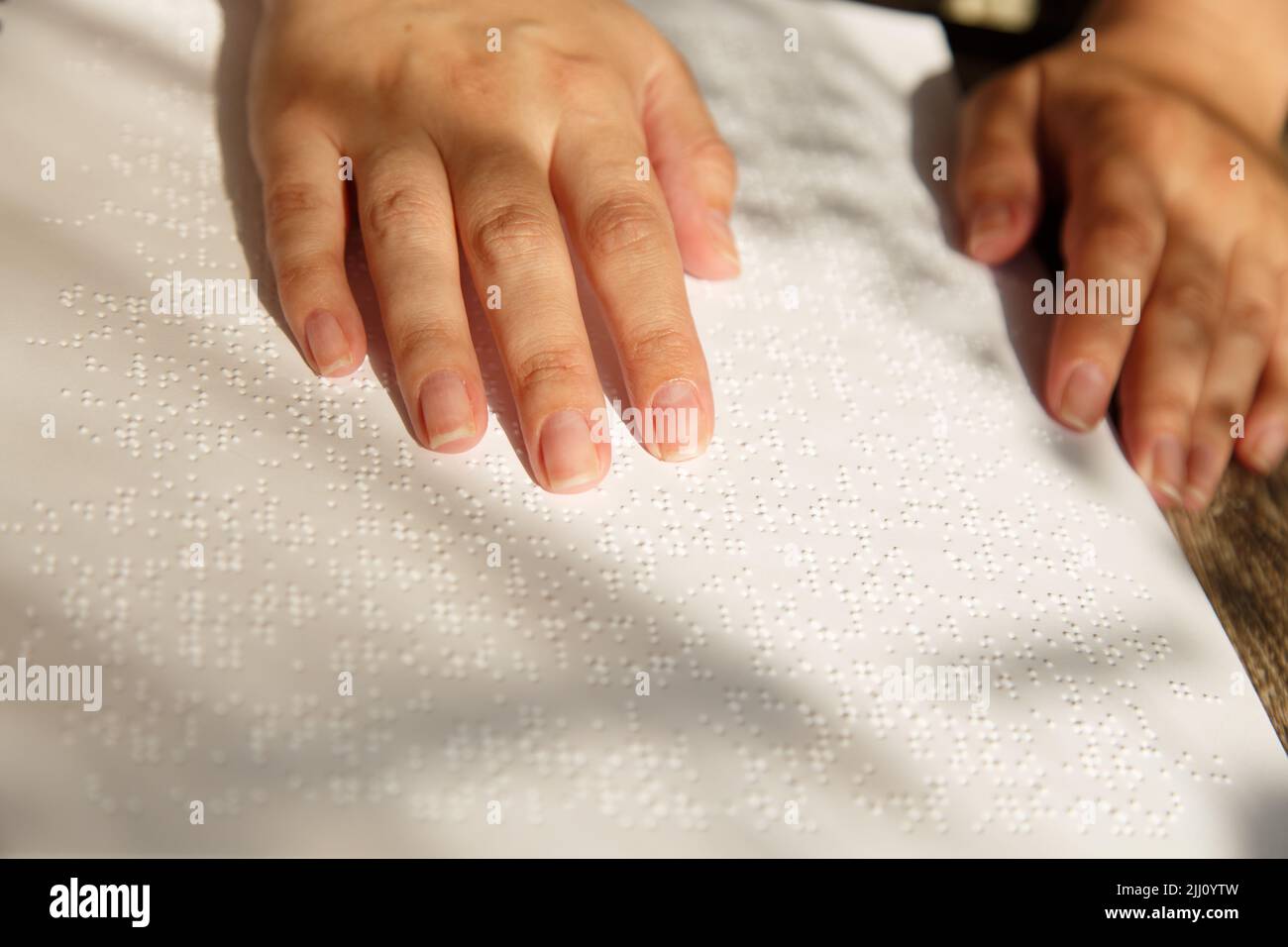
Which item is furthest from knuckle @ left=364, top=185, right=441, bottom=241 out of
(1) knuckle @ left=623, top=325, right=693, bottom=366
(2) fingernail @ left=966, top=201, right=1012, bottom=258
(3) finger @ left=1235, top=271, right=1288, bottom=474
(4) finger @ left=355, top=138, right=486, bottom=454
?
(3) finger @ left=1235, top=271, right=1288, bottom=474

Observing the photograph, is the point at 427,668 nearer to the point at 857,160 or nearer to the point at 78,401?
the point at 78,401

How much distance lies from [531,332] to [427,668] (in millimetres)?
170

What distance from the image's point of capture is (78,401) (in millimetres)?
412

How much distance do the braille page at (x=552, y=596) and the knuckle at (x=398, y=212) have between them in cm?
7

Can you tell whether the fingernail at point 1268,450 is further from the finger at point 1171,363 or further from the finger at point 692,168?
the finger at point 692,168

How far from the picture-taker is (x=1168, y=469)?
0.50 metres

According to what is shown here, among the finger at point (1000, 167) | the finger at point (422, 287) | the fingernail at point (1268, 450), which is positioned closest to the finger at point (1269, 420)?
the fingernail at point (1268, 450)

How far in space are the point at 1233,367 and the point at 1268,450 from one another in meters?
0.05

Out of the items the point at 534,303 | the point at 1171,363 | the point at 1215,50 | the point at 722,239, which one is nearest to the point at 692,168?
the point at 722,239

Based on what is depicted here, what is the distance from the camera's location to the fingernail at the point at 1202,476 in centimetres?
49

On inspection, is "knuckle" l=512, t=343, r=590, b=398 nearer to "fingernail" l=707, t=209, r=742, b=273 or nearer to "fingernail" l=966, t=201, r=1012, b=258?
"fingernail" l=707, t=209, r=742, b=273

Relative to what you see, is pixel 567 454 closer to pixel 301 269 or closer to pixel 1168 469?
pixel 301 269
